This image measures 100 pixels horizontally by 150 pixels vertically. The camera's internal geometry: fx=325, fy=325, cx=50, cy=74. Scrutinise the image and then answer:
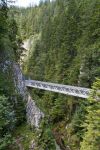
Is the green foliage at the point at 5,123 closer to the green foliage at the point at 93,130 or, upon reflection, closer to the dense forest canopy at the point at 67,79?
the dense forest canopy at the point at 67,79

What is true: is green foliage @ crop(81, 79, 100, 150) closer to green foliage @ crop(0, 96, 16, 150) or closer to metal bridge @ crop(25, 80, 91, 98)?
green foliage @ crop(0, 96, 16, 150)

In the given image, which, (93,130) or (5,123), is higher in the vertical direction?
(5,123)

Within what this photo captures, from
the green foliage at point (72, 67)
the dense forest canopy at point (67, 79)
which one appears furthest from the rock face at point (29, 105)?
the green foliage at point (72, 67)

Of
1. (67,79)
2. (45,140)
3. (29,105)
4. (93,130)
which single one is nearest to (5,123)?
(45,140)

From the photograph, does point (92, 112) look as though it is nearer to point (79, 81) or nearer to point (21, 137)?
point (21, 137)

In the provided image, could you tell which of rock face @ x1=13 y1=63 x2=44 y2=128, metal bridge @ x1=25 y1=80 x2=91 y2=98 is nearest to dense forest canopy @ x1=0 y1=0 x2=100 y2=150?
rock face @ x1=13 y1=63 x2=44 y2=128

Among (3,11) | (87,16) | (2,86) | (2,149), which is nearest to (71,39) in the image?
(87,16)

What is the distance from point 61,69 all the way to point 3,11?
1870 centimetres

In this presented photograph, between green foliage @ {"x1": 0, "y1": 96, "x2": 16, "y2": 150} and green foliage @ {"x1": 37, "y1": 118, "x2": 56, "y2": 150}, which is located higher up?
green foliage @ {"x1": 0, "y1": 96, "x2": 16, "y2": 150}

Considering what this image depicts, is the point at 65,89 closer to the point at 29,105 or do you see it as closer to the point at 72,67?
the point at 29,105

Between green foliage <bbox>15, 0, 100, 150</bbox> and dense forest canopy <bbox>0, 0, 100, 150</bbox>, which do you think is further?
green foliage <bbox>15, 0, 100, 150</bbox>

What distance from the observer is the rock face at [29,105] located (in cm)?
3053

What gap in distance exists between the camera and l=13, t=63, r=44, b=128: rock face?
3053 cm

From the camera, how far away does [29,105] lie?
32312 mm
